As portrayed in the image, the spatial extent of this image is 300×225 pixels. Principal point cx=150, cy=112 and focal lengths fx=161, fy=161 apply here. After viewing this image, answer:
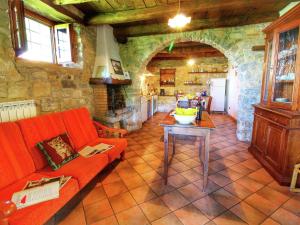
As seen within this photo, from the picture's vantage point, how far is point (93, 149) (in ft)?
7.37

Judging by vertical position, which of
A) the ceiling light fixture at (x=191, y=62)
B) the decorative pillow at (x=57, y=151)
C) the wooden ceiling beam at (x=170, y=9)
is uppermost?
the wooden ceiling beam at (x=170, y=9)

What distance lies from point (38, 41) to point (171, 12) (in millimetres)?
2223

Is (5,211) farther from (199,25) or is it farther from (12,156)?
(199,25)

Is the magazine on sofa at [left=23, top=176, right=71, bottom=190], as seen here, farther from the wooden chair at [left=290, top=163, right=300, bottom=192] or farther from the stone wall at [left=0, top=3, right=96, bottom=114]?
the wooden chair at [left=290, top=163, right=300, bottom=192]

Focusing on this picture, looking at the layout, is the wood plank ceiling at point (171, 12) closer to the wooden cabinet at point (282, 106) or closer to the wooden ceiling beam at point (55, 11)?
the wooden ceiling beam at point (55, 11)

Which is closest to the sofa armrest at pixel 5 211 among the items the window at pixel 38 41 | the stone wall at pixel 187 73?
the window at pixel 38 41

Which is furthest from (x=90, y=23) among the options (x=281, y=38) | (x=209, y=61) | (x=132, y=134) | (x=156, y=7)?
(x=209, y=61)

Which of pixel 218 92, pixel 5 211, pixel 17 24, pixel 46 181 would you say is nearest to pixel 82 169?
pixel 46 181

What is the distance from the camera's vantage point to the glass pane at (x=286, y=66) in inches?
86.4

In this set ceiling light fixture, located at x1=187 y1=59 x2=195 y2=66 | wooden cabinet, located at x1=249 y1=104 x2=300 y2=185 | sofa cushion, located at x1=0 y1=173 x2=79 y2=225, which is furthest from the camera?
ceiling light fixture, located at x1=187 y1=59 x2=195 y2=66

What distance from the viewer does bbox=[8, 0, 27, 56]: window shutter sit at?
1.74m

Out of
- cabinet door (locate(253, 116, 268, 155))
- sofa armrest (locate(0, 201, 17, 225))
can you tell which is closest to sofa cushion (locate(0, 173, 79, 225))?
sofa armrest (locate(0, 201, 17, 225))

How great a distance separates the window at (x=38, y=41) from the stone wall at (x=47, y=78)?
28cm

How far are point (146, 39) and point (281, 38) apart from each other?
2814 mm
